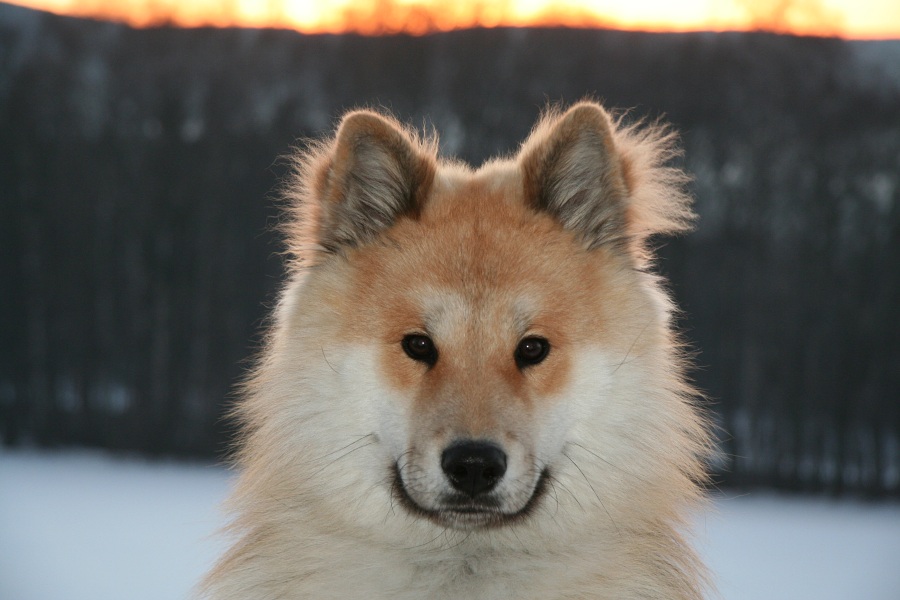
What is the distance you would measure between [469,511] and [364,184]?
123cm

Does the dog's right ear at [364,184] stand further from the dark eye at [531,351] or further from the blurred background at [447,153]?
the blurred background at [447,153]

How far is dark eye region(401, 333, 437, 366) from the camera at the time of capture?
291 centimetres

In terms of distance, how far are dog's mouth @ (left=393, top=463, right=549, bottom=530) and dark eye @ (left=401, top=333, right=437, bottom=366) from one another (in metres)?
0.34

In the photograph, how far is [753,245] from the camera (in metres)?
9.49

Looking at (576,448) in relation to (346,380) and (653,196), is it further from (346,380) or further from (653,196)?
(653,196)

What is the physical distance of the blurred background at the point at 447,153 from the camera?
9.28 metres

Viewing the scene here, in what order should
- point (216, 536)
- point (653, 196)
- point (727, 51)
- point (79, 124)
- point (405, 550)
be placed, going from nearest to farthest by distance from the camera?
point (405, 550), point (216, 536), point (653, 196), point (727, 51), point (79, 124)

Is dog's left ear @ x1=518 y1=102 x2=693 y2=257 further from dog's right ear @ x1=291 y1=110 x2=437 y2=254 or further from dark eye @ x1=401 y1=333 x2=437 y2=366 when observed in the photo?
dark eye @ x1=401 y1=333 x2=437 y2=366

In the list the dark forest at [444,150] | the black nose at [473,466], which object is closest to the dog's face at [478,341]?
the black nose at [473,466]

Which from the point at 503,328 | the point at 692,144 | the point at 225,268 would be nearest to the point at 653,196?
the point at 503,328

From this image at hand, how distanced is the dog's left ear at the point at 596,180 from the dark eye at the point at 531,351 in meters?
0.52

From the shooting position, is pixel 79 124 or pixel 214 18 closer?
pixel 214 18

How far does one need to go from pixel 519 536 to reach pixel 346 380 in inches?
28.6

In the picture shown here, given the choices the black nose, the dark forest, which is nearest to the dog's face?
the black nose
